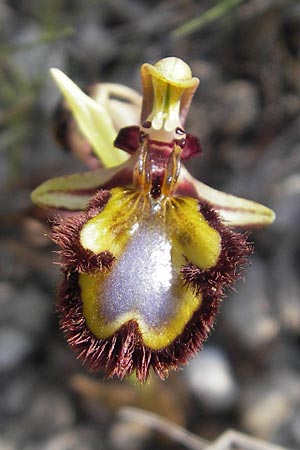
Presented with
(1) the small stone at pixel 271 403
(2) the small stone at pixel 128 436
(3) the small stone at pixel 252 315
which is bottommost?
(2) the small stone at pixel 128 436

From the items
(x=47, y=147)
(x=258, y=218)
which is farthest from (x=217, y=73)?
(x=258, y=218)

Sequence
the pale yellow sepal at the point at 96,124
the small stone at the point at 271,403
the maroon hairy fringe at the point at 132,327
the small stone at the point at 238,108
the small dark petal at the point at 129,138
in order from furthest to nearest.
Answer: the small stone at the point at 238,108 → the small stone at the point at 271,403 → the pale yellow sepal at the point at 96,124 → the small dark petal at the point at 129,138 → the maroon hairy fringe at the point at 132,327

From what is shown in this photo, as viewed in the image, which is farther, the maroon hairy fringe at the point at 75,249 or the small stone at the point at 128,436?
the small stone at the point at 128,436

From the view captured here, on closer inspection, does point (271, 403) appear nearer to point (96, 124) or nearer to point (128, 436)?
point (128, 436)

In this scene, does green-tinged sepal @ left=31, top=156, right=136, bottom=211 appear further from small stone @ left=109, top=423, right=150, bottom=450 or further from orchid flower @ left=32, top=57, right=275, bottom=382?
small stone @ left=109, top=423, right=150, bottom=450

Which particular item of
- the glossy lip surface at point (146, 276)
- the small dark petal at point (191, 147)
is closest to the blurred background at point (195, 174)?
the small dark petal at point (191, 147)

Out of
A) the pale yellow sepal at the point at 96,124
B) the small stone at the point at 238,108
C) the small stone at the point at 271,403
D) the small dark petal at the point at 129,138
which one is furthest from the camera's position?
the small stone at the point at 238,108

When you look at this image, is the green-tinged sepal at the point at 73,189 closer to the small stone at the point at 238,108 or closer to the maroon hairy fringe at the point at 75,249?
the maroon hairy fringe at the point at 75,249
